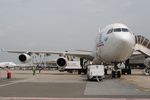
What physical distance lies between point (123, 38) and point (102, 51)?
4.11 meters

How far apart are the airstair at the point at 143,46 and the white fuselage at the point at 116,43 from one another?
43.5 feet

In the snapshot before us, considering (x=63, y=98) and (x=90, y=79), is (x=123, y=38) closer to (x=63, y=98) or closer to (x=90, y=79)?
(x=90, y=79)

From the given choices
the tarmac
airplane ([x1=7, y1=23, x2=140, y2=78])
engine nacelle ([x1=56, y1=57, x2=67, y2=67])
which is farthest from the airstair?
the tarmac

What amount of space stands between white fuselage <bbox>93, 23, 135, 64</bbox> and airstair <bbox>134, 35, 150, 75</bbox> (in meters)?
13.3

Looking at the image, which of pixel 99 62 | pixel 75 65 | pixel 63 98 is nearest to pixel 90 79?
pixel 99 62

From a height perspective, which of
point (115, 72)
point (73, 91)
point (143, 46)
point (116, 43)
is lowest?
point (73, 91)

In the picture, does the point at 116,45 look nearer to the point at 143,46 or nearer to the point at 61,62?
the point at 61,62

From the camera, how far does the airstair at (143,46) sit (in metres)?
49.9

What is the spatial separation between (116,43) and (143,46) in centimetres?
2057

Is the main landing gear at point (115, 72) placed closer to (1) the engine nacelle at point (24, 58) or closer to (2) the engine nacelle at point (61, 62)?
(2) the engine nacelle at point (61, 62)

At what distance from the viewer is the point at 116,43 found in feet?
107

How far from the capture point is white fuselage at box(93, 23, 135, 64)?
3244cm

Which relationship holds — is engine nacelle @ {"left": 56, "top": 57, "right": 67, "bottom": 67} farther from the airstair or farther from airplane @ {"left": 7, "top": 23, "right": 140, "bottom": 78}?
the airstair

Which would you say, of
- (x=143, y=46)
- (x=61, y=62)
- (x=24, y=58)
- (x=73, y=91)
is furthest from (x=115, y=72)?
(x=143, y=46)
